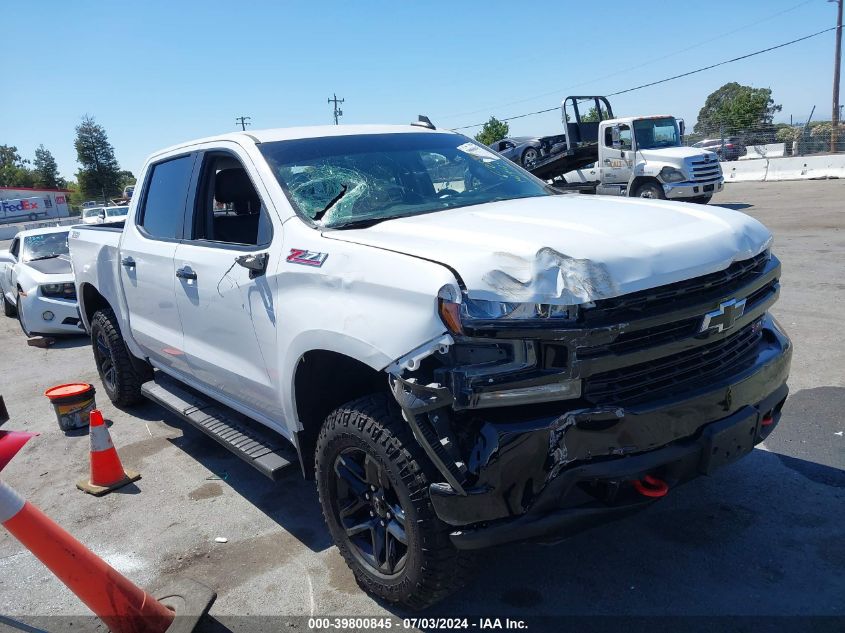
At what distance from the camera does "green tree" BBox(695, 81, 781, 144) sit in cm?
3575

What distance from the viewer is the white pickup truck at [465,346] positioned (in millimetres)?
2277

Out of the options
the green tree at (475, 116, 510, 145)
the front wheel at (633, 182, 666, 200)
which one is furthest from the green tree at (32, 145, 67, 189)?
the front wheel at (633, 182, 666, 200)

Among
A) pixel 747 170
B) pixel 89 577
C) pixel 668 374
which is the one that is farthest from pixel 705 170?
pixel 89 577

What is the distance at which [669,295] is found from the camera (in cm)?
245

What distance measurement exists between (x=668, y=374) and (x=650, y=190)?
16192mm

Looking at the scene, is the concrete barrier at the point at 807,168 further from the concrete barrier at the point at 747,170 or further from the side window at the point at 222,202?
the side window at the point at 222,202

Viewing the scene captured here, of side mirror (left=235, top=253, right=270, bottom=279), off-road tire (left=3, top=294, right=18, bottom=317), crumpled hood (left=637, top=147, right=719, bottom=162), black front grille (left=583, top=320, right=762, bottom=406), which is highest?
crumpled hood (left=637, top=147, right=719, bottom=162)

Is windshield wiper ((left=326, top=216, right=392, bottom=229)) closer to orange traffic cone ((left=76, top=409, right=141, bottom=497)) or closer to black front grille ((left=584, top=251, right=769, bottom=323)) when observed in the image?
black front grille ((left=584, top=251, right=769, bottom=323))

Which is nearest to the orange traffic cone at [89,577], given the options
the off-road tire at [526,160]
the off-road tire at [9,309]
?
the off-road tire at [9,309]

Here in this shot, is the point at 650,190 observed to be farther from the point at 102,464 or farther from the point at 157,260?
the point at 102,464

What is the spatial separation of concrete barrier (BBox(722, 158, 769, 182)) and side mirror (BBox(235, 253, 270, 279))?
27.7 metres

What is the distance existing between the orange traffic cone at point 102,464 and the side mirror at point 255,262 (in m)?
1.81

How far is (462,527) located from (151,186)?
11.9ft

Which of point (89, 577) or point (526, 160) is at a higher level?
point (526, 160)
